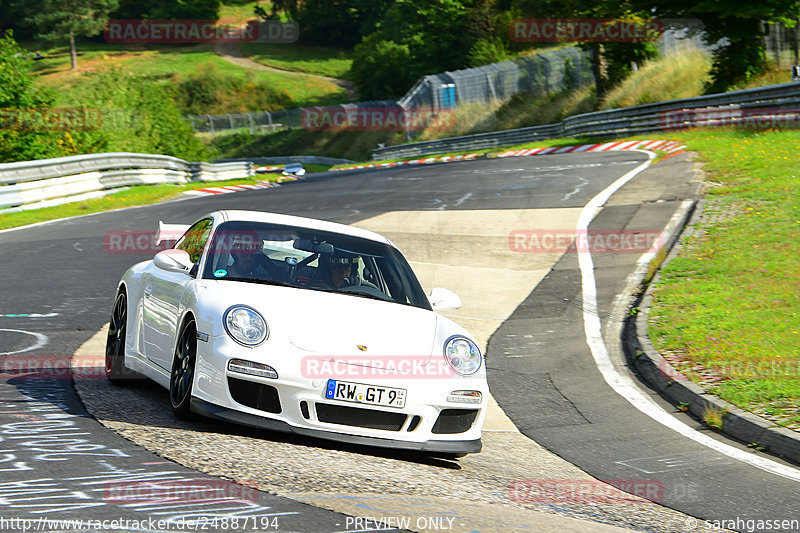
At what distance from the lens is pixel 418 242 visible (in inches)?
640

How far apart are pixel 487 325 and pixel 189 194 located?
57.7ft

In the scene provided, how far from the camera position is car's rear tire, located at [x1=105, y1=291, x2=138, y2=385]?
7438 mm

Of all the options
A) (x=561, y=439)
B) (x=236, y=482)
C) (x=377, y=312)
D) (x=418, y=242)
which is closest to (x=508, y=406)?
(x=561, y=439)

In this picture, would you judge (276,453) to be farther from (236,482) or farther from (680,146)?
(680,146)

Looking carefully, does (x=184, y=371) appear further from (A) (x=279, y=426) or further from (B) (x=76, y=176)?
(B) (x=76, y=176)

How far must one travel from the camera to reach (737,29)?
111 feet

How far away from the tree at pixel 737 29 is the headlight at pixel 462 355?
29814 mm

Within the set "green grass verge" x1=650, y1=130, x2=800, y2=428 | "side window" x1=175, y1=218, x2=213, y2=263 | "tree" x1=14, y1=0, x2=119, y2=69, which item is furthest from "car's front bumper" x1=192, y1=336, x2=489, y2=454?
"tree" x1=14, y1=0, x2=119, y2=69

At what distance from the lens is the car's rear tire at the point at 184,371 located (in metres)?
6.01

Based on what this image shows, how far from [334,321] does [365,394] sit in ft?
1.88

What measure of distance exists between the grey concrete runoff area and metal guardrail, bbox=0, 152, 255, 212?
298 inches

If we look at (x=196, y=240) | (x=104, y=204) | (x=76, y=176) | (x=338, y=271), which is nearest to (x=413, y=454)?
(x=338, y=271)

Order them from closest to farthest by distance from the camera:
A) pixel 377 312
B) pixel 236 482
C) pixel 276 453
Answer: pixel 236 482, pixel 276 453, pixel 377 312

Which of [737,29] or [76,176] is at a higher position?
[737,29]
